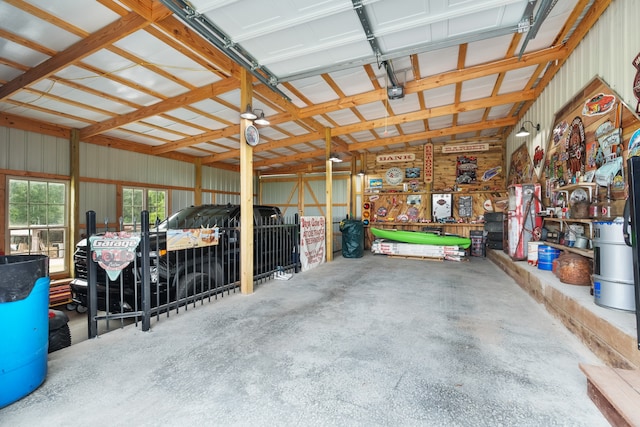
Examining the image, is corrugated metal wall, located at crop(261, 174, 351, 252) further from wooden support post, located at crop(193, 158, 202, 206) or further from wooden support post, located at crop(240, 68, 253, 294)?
wooden support post, located at crop(240, 68, 253, 294)

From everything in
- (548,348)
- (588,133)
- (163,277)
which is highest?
(588,133)

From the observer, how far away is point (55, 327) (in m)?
2.76

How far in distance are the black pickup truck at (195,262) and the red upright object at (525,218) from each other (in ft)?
14.3

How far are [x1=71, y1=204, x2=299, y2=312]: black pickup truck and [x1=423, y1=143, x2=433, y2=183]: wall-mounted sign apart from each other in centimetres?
585

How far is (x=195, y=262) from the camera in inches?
160

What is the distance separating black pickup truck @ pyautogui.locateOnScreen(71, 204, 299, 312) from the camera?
3.58 meters

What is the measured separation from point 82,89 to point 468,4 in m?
6.20

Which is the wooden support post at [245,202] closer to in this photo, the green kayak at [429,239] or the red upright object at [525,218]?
the red upright object at [525,218]

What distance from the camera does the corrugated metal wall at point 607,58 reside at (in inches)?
116

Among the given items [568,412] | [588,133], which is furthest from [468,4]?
[568,412]

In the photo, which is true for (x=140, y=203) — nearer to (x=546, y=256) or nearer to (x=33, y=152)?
(x=33, y=152)

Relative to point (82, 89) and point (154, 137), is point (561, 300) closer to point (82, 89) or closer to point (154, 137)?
point (82, 89)

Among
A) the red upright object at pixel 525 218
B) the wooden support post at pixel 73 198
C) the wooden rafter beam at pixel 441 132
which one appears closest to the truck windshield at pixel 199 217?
the wooden support post at pixel 73 198

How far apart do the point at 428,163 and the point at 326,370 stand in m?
8.99
